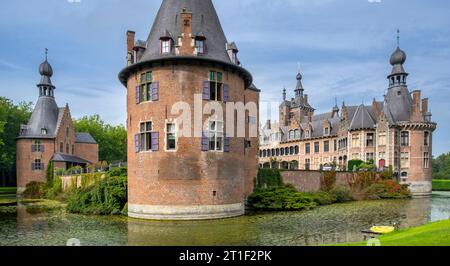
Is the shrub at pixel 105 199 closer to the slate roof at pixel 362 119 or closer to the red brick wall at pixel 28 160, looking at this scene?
the red brick wall at pixel 28 160

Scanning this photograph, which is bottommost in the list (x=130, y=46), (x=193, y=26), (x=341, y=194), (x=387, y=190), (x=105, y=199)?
(x=387, y=190)

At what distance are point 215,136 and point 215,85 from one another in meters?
2.86

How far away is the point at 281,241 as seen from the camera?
12273mm

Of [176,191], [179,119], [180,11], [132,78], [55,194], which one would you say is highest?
[180,11]

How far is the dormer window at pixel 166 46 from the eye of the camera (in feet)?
59.7

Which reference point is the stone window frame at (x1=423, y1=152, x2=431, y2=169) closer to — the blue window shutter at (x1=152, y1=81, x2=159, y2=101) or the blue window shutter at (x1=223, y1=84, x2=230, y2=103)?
the blue window shutter at (x1=223, y1=84, x2=230, y2=103)

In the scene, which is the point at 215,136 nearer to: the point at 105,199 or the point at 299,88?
the point at 105,199

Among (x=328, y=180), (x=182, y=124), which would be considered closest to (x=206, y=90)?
(x=182, y=124)

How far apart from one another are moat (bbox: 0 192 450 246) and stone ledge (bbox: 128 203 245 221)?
0.73 m

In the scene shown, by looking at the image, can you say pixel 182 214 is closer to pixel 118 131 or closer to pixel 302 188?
pixel 302 188

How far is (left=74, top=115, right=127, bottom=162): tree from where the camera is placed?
210 feet

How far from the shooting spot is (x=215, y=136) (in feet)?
61.3
